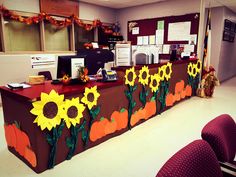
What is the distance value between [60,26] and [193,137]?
4949 millimetres

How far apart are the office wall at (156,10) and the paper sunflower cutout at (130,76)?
13.4ft

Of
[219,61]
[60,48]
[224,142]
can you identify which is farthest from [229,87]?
[224,142]

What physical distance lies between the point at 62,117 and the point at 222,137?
1.65 meters

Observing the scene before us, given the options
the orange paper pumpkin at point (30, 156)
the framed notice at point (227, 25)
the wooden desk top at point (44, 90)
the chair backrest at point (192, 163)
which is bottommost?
the orange paper pumpkin at point (30, 156)

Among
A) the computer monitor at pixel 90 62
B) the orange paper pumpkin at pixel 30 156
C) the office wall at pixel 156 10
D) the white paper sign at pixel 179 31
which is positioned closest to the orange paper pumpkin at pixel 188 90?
the white paper sign at pixel 179 31

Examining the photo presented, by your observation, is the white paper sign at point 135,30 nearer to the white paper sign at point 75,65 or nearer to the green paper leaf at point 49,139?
the white paper sign at point 75,65

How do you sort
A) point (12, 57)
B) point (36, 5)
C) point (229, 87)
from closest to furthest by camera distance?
point (12, 57) < point (36, 5) < point (229, 87)

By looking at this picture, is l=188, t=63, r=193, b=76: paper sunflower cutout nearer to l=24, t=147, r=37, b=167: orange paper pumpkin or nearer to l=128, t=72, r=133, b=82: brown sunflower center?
l=128, t=72, r=133, b=82: brown sunflower center

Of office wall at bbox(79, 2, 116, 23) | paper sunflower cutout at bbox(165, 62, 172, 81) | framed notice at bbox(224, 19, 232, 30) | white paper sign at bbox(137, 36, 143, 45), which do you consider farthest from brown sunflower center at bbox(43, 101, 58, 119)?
framed notice at bbox(224, 19, 232, 30)

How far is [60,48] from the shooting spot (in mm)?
6254

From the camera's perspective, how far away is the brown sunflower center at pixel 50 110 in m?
2.12

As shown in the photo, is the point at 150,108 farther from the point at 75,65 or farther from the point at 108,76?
the point at 75,65

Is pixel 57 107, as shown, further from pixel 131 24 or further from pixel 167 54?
pixel 131 24

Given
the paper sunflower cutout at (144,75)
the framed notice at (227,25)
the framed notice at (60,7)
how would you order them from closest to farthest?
the paper sunflower cutout at (144,75)
the framed notice at (60,7)
the framed notice at (227,25)
